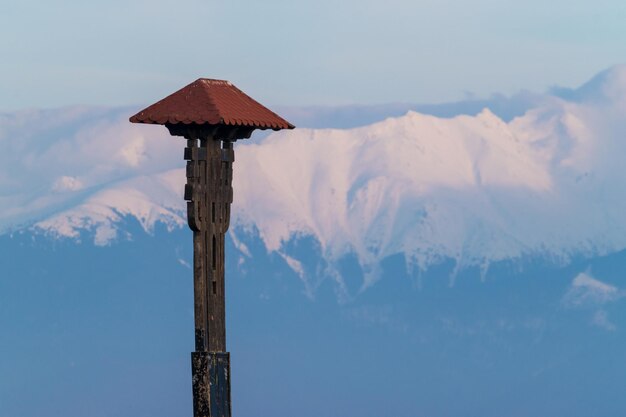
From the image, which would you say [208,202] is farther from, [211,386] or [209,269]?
[211,386]

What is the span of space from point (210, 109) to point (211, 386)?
16.2 feet

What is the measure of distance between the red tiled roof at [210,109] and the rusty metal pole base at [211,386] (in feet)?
13.8

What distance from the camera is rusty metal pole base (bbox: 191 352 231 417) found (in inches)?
1165

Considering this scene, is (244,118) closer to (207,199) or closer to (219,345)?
(207,199)

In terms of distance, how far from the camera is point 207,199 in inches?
1176

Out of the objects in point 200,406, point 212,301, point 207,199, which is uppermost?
point 207,199

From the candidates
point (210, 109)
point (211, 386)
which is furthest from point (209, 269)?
point (210, 109)

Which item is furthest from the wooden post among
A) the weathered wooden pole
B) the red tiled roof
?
the red tiled roof

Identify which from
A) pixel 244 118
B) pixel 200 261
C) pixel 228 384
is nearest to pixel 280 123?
pixel 244 118

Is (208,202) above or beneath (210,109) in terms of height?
beneath

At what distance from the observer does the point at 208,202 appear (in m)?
29.9

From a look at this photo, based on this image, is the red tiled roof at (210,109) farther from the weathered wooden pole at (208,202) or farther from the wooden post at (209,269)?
the wooden post at (209,269)

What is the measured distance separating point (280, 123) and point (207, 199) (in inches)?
79.0

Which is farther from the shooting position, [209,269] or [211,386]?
[209,269]
